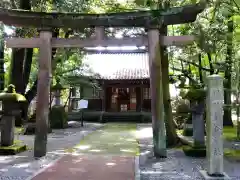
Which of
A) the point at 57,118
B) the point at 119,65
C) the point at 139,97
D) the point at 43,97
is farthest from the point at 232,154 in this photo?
the point at 119,65

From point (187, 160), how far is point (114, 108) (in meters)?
20.9

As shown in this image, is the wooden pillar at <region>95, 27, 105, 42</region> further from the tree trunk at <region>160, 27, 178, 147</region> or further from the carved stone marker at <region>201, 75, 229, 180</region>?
the carved stone marker at <region>201, 75, 229, 180</region>

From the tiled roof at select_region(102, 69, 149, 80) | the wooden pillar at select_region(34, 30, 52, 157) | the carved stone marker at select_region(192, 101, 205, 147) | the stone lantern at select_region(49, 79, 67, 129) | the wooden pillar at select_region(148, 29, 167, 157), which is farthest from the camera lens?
the tiled roof at select_region(102, 69, 149, 80)

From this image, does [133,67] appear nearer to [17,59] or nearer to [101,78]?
[101,78]

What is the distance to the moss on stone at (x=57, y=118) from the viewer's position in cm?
2109

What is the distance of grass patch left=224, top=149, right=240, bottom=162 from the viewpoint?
407 inches

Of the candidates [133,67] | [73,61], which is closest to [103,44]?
[73,61]

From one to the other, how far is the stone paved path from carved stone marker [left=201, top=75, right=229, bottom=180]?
1918mm

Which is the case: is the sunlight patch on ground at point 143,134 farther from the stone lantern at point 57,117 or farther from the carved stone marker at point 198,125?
the carved stone marker at point 198,125

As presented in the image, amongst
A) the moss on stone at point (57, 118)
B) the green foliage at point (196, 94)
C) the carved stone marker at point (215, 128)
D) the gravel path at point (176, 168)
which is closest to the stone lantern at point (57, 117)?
the moss on stone at point (57, 118)

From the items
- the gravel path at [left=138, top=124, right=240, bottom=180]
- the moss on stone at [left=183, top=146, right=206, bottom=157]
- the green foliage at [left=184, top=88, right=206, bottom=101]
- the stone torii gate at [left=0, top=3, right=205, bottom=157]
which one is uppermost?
the stone torii gate at [left=0, top=3, right=205, bottom=157]

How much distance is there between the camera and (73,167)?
8852 mm

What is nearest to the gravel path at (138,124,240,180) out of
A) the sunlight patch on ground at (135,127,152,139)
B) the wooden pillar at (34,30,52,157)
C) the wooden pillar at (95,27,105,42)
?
the wooden pillar at (34,30,52,157)

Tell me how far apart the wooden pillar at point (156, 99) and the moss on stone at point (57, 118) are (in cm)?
1203
